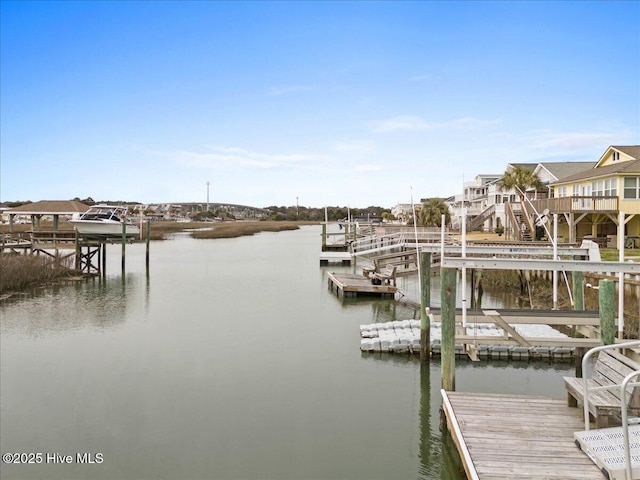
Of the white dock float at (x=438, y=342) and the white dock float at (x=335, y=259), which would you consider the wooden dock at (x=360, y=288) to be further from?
the white dock float at (x=335, y=259)

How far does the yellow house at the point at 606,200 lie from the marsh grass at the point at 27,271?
2772 cm

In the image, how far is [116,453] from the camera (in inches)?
362

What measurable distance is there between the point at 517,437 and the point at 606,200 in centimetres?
2555

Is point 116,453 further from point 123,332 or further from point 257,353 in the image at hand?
point 123,332

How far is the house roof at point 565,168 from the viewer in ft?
146

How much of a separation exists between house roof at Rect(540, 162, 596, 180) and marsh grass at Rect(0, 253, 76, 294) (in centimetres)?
3750

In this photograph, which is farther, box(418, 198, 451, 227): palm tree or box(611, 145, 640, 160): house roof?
box(418, 198, 451, 227): palm tree

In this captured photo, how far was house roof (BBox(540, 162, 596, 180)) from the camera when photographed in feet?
146

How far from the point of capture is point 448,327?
382 inches

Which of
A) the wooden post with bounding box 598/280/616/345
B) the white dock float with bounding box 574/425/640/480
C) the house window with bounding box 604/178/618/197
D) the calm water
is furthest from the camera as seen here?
the house window with bounding box 604/178/618/197

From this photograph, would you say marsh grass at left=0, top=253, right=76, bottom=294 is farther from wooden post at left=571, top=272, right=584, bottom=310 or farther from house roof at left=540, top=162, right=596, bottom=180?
house roof at left=540, top=162, right=596, bottom=180

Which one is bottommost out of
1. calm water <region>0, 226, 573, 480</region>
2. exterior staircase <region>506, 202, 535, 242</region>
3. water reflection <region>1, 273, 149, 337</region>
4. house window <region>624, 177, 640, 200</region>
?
calm water <region>0, 226, 573, 480</region>

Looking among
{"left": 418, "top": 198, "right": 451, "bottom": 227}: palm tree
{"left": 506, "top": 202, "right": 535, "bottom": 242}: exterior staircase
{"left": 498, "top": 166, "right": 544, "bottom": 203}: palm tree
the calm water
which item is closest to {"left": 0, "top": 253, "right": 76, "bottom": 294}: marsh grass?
the calm water

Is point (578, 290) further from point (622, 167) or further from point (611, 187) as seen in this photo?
point (611, 187)
